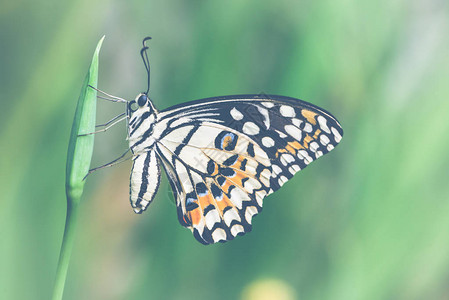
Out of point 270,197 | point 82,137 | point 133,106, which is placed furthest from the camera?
point 270,197

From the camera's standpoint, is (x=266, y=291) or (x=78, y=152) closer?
(x=78, y=152)

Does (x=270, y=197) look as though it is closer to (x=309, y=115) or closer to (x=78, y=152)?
(x=309, y=115)

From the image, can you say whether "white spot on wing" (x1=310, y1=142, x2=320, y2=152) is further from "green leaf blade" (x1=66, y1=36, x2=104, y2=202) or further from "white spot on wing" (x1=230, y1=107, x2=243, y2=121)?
"green leaf blade" (x1=66, y1=36, x2=104, y2=202)

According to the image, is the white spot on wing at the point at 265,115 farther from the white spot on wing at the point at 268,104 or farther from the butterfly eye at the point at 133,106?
the butterfly eye at the point at 133,106

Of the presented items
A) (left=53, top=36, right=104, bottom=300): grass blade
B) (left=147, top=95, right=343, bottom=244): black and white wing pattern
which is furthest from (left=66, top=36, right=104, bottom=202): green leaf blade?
(left=147, top=95, right=343, bottom=244): black and white wing pattern

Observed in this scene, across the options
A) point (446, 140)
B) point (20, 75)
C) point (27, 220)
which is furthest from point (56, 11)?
point (446, 140)

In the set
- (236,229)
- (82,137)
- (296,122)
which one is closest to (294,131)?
(296,122)

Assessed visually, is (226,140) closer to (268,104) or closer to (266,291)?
(268,104)

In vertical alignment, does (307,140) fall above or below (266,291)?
above

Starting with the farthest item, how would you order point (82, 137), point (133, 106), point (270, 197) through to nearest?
point (270, 197) < point (133, 106) < point (82, 137)

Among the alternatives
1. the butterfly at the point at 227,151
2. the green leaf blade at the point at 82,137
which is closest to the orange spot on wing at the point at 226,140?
the butterfly at the point at 227,151
